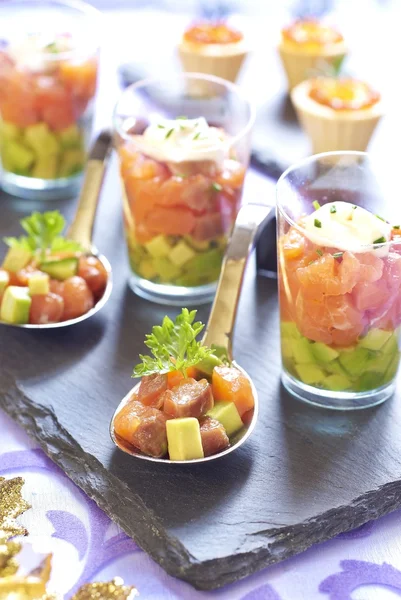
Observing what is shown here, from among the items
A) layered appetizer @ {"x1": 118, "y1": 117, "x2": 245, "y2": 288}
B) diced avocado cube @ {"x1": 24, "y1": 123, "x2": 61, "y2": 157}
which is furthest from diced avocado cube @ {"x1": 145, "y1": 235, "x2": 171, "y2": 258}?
diced avocado cube @ {"x1": 24, "y1": 123, "x2": 61, "y2": 157}

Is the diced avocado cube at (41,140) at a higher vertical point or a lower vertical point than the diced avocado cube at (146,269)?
higher

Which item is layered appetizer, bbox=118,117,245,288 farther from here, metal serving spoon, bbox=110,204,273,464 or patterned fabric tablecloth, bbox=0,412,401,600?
patterned fabric tablecloth, bbox=0,412,401,600

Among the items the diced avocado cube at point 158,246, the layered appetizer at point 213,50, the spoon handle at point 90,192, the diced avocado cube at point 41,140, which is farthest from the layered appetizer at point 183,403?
the layered appetizer at point 213,50

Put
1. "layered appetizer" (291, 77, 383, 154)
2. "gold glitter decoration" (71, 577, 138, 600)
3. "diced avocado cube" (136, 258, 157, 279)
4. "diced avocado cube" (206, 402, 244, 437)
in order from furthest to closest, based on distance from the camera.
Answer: "layered appetizer" (291, 77, 383, 154) < "diced avocado cube" (136, 258, 157, 279) < "diced avocado cube" (206, 402, 244, 437) < "gold glitter decoration" (71, 577, 138, 600)

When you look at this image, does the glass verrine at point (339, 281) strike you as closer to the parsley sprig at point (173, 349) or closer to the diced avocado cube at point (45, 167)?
the parsley sprig at point (173, 349)

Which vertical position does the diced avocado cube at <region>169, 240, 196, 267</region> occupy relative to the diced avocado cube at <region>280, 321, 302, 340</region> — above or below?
below

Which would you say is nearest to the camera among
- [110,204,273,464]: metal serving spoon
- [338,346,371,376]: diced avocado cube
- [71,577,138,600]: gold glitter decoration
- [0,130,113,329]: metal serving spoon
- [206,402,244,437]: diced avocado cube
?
[71,577,138,600]: gold glitter decoration

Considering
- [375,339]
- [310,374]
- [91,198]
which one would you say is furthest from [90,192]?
[375,339]

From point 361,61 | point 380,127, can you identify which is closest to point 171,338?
point 380,127
